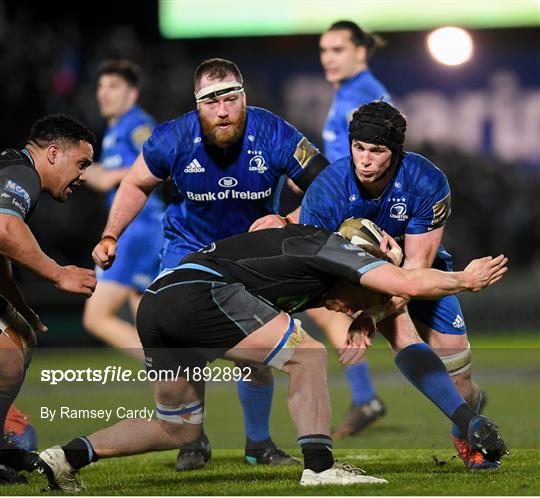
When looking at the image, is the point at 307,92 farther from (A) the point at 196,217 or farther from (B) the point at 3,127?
(A) the point at 196,217

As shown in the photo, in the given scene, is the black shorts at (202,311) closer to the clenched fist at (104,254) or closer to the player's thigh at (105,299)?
the clenched fist at (104,254)

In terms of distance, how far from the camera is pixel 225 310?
555 cm

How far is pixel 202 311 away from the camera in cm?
555

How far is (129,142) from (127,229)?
0.71m

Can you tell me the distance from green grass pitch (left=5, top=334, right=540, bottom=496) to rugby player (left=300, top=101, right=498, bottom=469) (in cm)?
42

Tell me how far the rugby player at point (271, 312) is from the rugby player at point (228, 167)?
1293mm

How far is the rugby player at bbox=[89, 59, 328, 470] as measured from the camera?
23.0 ft

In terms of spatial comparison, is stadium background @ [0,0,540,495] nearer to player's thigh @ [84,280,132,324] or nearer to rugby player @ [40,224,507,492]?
player's thigh @ [84,280,132,324]

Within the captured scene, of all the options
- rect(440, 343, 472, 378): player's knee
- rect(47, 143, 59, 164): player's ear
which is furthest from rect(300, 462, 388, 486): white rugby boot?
rect(47, 143, 59, 164): player's ear

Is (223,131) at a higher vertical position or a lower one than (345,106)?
lower

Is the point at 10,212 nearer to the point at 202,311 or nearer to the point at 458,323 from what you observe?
the point at 202,311

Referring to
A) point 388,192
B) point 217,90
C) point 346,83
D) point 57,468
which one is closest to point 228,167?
point 217,90

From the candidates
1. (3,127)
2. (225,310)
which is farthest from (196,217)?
(3,127)

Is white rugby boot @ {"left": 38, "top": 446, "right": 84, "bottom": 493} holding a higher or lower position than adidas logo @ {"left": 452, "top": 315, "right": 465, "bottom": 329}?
lower
